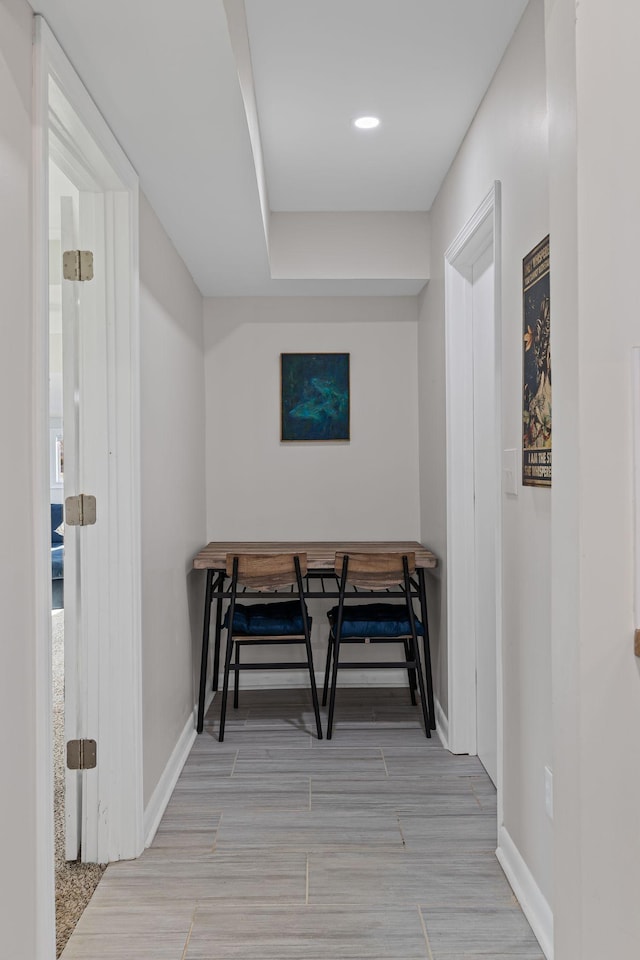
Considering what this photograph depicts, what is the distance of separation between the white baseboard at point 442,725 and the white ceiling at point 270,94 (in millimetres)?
2312

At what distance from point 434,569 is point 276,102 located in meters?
2.25

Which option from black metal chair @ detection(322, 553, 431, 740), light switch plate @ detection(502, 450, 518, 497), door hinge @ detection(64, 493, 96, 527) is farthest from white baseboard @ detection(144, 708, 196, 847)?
light switch plate @ detection(502, 450, 518, 497)

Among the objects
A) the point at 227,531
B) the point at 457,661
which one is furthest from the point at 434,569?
the point at 227,531

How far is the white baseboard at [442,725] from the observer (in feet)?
11.0

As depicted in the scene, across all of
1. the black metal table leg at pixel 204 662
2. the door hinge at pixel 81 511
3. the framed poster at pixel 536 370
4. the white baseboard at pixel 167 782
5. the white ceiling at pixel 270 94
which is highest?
the white ceiling at pixel 270 94

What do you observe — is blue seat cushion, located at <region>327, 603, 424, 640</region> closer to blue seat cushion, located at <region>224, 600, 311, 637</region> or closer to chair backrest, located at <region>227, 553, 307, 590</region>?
blue seat cushion, located at <region>224, 600, 311, 637</region>

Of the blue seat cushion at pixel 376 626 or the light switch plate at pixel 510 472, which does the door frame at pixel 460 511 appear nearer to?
the blue seat cushion at pixel 376 626

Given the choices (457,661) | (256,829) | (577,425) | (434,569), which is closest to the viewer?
(577,425)

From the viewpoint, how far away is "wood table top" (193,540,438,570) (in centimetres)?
355

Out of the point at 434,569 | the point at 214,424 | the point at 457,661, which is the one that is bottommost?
the point at 457,661

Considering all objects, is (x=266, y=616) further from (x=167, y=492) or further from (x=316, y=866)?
(x=316, y=866)

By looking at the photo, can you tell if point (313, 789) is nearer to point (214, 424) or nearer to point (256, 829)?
point (256, 829)

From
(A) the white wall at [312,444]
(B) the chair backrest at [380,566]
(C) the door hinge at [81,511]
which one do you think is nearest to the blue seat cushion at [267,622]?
(B) the chair backrest at [380,566]

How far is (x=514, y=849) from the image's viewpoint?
2227 mm
